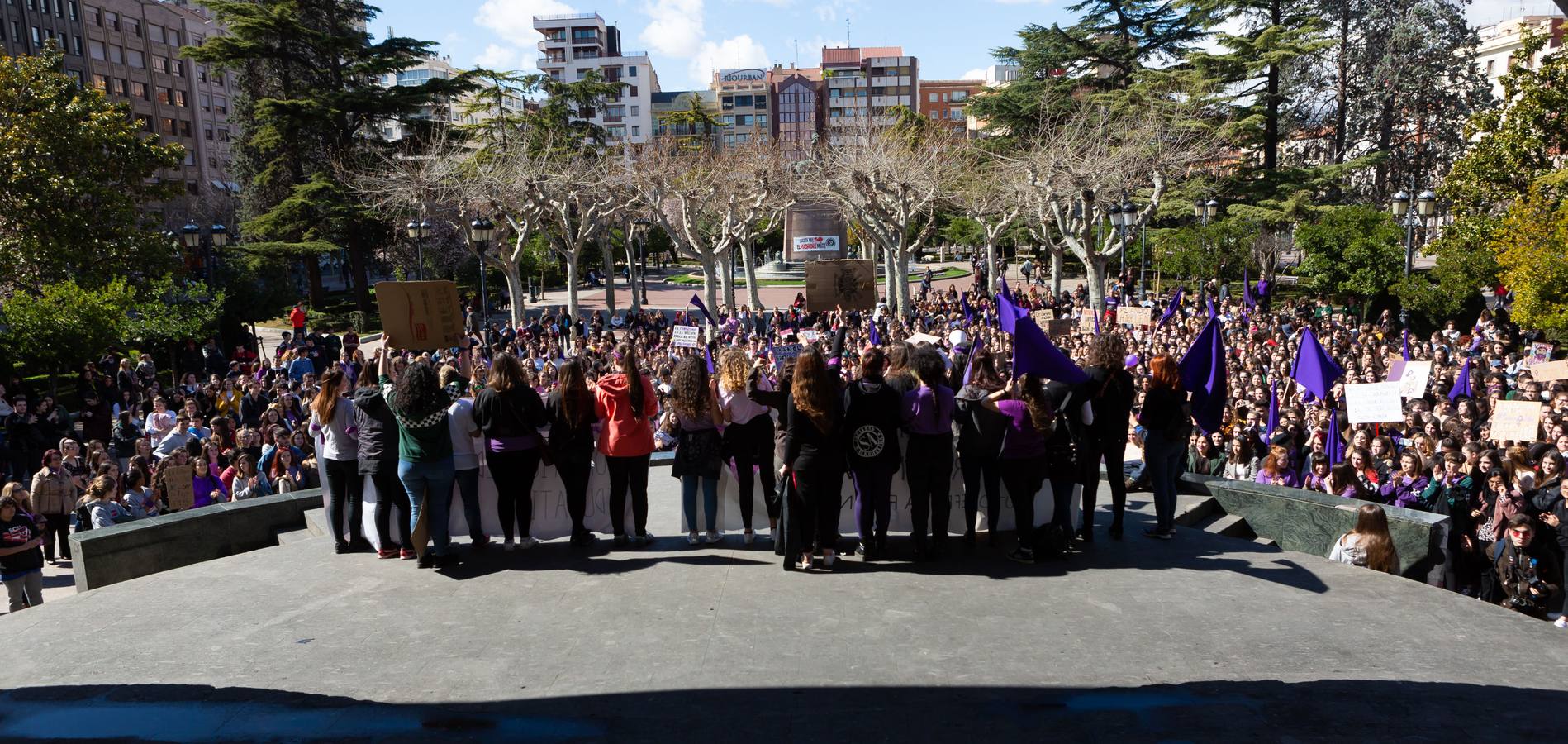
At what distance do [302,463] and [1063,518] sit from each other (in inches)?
301

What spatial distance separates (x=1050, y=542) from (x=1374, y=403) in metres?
4.85

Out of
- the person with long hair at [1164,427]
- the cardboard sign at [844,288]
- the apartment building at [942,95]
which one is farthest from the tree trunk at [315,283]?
the apartment building at [942,95]

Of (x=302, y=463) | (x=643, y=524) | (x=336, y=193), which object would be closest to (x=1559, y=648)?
(x=643, y=524)

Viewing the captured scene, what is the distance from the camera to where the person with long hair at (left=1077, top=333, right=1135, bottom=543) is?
6.64 m

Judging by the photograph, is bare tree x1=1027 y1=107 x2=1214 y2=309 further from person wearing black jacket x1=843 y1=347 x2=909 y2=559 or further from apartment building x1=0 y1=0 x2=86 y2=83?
apartment building x1=0 y1=0 x2=86 y2=83

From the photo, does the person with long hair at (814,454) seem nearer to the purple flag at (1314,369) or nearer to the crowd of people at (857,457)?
the crowd of people at (857,457)

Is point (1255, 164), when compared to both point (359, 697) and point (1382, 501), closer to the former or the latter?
point (1382, 501)

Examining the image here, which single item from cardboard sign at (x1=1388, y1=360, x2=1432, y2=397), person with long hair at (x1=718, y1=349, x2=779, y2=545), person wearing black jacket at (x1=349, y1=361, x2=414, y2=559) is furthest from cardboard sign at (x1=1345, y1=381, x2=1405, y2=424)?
person wearing black jacket at (x1=349, y1=361, x2=414, y2=559)

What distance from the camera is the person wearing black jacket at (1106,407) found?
21.8 ft

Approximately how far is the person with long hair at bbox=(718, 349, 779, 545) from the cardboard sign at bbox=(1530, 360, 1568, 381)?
11645mm

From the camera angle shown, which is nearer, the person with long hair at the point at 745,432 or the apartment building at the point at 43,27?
the person with long hair at the point at 745,432

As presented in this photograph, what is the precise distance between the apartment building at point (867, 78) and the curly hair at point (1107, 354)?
4814 inches

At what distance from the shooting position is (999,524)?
23.3 feet

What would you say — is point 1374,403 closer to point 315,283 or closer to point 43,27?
point 315,283
